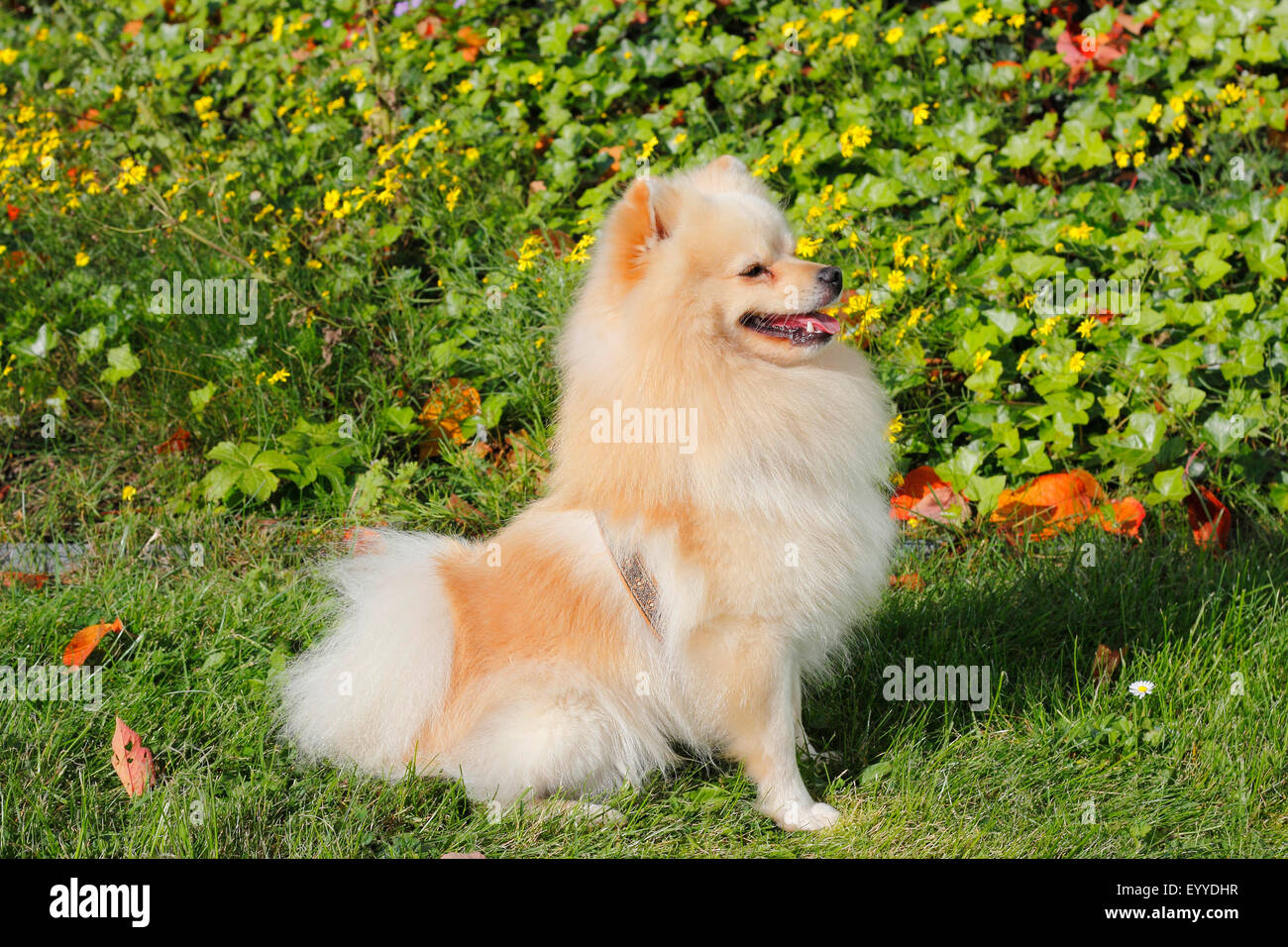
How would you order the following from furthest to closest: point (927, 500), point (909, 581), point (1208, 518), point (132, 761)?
1. point (927, 500)
2. point (1208, 518)
3. point (909, 581)
4. point (132, 761)

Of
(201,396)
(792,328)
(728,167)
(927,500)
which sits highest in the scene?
(728,167)

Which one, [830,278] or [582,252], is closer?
[830,278]

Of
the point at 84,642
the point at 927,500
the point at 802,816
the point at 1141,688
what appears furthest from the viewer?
the point at 927,500

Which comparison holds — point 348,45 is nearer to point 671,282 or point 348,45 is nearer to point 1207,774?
point 671,282

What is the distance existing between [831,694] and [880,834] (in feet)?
1.96

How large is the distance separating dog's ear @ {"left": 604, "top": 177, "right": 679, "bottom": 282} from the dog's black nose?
37cm

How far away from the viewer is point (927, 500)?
4141 mm

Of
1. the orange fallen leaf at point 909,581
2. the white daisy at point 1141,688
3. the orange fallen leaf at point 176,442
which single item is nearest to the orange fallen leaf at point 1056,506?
the orange fallen leaf at point 909,581

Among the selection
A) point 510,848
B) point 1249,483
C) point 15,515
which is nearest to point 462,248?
point 15,515

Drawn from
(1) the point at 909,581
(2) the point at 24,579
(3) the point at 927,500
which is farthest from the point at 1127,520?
(2) the point at 24,579

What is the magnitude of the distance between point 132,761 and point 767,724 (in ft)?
5.59

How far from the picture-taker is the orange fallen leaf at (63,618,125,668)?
3408 millimetres

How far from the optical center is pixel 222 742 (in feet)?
10.4

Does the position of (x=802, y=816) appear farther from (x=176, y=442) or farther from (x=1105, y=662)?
(x=176, y=442)
